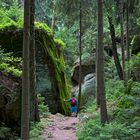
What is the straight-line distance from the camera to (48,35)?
68.2 ft

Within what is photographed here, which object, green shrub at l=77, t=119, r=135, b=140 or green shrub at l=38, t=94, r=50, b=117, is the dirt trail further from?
green shrub at l=38, t=94, r=50, b=117

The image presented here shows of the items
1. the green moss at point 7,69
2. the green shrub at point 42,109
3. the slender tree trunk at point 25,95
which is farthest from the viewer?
the green shrub at point 42,109

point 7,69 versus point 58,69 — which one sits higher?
point 58,69

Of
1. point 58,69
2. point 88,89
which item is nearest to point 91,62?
point 88,89

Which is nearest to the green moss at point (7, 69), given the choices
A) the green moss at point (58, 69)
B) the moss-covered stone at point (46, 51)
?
the moss-covered stone at point (46, 51)

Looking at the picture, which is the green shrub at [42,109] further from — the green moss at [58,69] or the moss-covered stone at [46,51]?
the green moss at [58,69]

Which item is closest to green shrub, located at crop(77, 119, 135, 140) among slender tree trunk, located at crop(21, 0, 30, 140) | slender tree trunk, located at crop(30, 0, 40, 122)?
slender tree trunk, located at crop(21, 0, 30, 140)

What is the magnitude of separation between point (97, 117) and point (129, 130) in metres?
3.69

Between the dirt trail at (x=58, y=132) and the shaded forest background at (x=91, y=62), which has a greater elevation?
the shaded forest background at (x=91, y=62)

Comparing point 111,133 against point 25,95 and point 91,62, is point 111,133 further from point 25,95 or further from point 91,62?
point 91,62

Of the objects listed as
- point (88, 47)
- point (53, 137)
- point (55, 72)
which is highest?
point (88, 47)

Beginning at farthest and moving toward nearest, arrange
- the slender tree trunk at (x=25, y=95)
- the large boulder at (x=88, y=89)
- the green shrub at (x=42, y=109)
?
the large boulder at (x=88, y=89), the green shrub at (x=42, y=109), the slender tree trunk at (x=25, y=95)

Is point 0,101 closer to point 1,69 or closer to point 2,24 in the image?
point 1,69

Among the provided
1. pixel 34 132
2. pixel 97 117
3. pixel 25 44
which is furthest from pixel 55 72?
pixel 25 44
